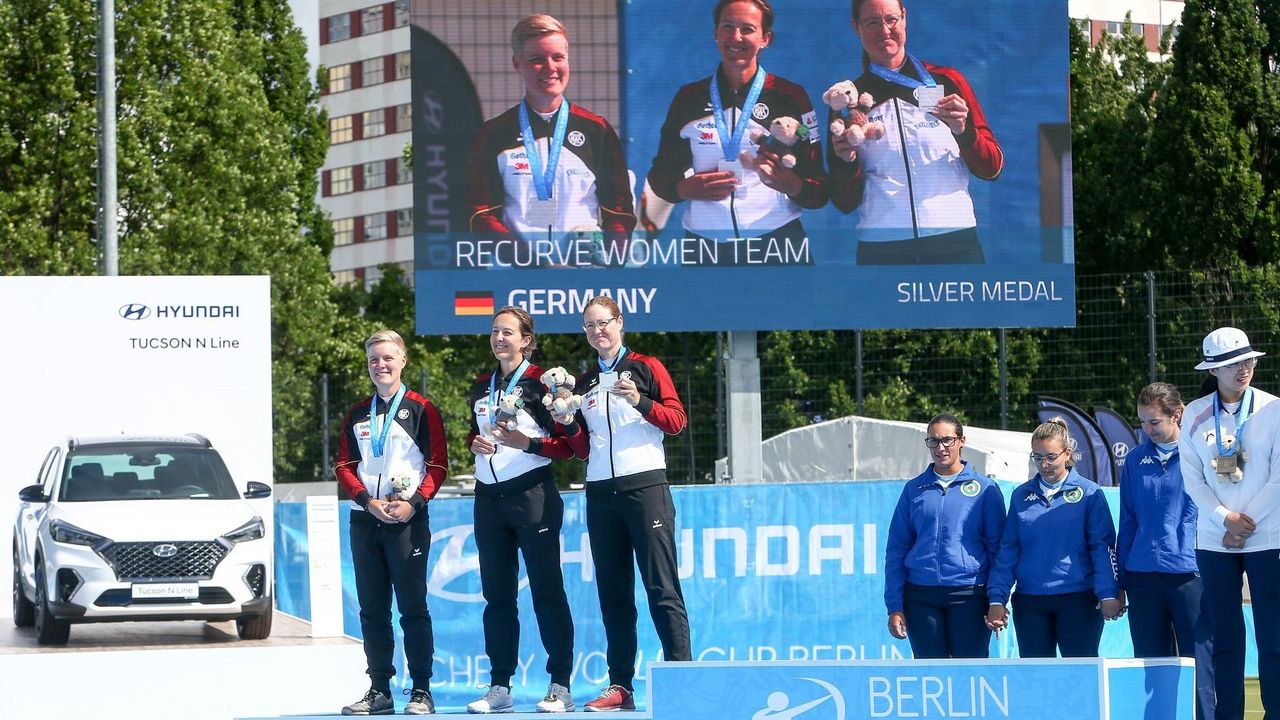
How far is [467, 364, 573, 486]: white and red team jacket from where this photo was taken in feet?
23.4

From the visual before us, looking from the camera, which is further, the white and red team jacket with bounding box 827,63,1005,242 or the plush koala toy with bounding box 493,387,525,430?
the white and red team jacket with bounding box 827,63,1005,242

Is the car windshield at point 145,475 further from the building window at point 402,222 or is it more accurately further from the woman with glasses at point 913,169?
the building window at point 402,222

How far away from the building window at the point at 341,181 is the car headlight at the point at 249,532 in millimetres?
62862

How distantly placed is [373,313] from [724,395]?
23177 mm

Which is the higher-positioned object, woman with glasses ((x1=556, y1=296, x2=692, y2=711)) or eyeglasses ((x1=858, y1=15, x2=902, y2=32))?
eyeglasses ((x1=858, y1=15, x2=902, y2=32))

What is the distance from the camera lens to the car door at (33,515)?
9.17 meters

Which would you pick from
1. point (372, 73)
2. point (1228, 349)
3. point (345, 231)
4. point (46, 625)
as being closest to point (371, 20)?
point (372, 73)

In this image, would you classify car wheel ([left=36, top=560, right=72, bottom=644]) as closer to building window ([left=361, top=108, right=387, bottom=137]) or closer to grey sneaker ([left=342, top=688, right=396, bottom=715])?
grey sneaker ([left=342, top=688, right=396, bottom=715])

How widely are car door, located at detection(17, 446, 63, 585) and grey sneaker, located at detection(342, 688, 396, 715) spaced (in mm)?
2866

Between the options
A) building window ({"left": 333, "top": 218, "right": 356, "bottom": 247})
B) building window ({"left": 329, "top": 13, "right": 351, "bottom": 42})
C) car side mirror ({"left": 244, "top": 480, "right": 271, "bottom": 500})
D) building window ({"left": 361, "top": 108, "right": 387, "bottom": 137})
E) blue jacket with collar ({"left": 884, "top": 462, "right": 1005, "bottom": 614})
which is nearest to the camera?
blue jacket with collar ({"left": 884, "top": 462, "right": 1005, "bottom": 614})

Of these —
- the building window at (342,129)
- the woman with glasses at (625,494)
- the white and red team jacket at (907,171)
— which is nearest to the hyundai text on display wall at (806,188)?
the white and red team jacket at (907,171)

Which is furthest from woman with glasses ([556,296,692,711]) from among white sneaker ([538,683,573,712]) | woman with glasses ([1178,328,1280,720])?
woman with glasses ([1178,328,1280,720])

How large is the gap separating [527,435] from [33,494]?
350 cm

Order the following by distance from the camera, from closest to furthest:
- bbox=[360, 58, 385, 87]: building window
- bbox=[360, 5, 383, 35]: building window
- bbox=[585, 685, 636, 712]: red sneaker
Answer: bbox=[585, 685, 636, 712]: red sneaker, bbox=[360, 5, 383, 35]: building window, bbox=[360, 58, 385, 87]: building window
